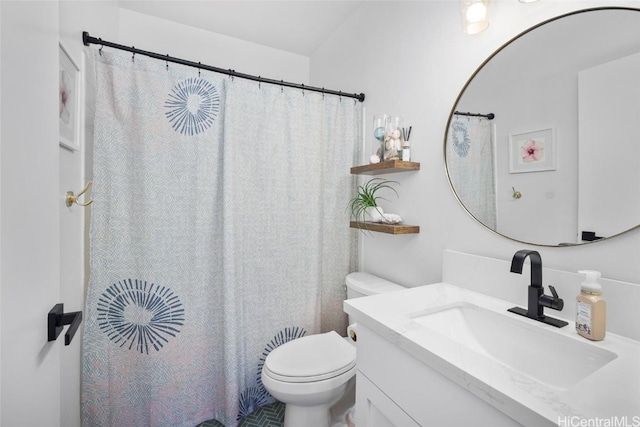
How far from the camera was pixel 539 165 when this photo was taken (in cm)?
98

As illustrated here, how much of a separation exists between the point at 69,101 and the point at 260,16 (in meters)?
1.47

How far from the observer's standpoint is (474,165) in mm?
1198

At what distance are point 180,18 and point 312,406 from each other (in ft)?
8.84

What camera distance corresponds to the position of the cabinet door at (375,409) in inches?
30.1

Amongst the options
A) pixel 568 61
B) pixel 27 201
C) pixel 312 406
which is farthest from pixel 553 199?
pixel 27 201

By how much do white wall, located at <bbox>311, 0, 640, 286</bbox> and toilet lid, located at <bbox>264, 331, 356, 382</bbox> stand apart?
51 centimetres

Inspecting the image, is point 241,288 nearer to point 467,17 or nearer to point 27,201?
point 27,201

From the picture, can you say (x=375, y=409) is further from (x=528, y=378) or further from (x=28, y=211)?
(x=28, y=211)

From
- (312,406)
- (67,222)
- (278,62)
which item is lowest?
→ (312,406)

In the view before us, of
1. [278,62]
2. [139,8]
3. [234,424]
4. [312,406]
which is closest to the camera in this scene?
[312,406]

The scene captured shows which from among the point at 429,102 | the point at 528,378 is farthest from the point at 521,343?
the point at 429,102

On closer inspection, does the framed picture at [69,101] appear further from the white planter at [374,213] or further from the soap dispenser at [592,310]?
the soap dispenser at [592,310]

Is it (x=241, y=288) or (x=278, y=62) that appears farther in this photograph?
(x=278, y=62)

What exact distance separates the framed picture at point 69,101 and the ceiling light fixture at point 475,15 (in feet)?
5.00
